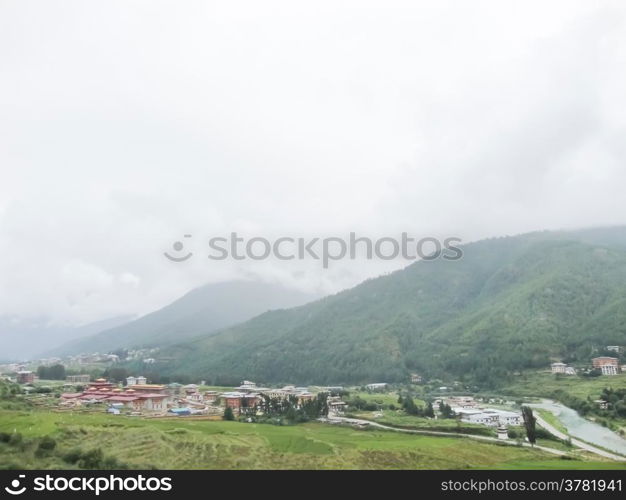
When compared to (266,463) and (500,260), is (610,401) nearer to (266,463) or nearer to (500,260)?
(266,463)

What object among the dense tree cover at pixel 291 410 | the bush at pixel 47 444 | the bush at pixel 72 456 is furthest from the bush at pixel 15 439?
the dense tree cover at pixel 291 410

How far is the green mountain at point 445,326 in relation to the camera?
3017 inches

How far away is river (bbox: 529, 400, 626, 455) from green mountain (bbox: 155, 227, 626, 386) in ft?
68.7

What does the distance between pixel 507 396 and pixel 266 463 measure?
44733mm

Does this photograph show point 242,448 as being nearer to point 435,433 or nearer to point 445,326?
point 435,433

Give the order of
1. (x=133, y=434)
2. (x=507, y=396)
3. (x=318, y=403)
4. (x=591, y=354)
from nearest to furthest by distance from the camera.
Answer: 1. (x=133, y=434)
2. (x=318, y=403)
3. (x=507, y=396)
4. (x=591, y=354)

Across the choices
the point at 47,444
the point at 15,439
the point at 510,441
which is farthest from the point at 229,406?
the point at 47,444

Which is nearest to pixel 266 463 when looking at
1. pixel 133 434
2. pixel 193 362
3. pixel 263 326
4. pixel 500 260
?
pixel 133 434

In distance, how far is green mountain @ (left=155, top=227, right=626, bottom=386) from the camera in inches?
3017

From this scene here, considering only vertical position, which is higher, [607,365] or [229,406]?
[607,365]

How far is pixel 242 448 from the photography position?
2309 cm

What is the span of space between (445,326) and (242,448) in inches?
3300

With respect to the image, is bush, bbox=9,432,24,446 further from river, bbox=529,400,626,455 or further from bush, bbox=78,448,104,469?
river, bbox=529,400,626,455

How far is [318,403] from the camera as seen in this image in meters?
39.7
